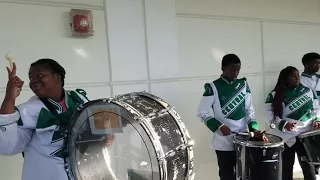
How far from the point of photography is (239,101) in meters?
2.84

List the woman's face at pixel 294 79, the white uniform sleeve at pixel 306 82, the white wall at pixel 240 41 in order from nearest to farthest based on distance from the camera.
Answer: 1. the woman's face at pixel 294 79
2. the white uniform sleeve at pixel 306 82
3. the white wall at pixel 240 41

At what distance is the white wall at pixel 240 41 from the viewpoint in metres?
3.57

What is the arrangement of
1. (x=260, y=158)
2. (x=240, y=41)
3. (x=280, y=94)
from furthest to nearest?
(x=240, y=41) → (x=280, y=94) → (x=260, y=158)

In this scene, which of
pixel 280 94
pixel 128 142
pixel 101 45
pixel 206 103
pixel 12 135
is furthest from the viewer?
pixel 280 94

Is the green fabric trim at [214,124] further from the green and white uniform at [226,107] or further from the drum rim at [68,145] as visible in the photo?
the drum rim at [68,145]

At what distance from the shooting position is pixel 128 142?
6.07 ft

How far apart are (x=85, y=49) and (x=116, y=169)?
1.29 meters

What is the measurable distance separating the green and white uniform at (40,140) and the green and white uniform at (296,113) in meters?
2.04

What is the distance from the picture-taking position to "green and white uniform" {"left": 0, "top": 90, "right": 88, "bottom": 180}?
1.69 metres

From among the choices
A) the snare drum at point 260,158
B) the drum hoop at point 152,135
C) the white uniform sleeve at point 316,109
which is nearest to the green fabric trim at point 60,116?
the drum hoop at point 152,135

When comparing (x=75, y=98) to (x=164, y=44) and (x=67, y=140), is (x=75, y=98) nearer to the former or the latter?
(x=67, y=140)

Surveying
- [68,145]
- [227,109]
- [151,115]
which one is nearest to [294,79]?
[227,109]

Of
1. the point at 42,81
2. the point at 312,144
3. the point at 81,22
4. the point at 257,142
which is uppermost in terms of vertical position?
the point at 81,22

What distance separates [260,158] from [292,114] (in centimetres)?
81
